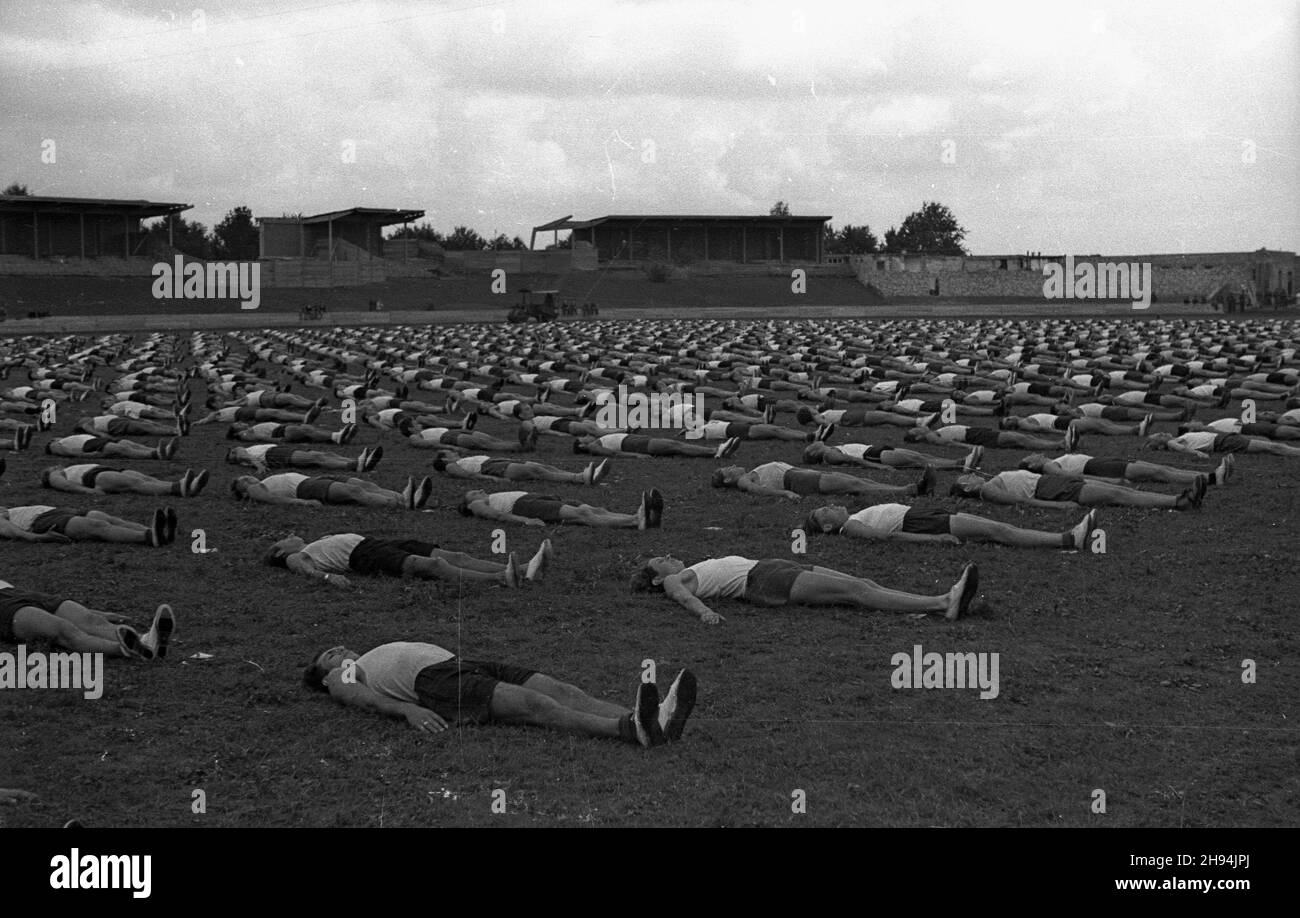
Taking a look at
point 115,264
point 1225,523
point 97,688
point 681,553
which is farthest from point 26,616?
point 115,264

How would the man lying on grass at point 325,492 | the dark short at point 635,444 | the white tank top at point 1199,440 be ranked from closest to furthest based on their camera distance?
the man lying on grass at point 325,492 → the white tank top at point 1199,440 → the dark short at point 635,444

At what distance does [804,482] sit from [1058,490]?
8.86ft

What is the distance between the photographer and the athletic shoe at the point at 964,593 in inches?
359

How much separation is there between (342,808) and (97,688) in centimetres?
268

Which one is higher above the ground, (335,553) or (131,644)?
(335,553)

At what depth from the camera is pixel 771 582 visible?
9.77 m

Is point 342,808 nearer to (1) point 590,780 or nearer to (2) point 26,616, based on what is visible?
(1) point 590,780

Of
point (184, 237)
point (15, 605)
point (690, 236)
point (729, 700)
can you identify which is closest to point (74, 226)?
point (184, 237)

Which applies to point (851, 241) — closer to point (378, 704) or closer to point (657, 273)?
point (657, 273)

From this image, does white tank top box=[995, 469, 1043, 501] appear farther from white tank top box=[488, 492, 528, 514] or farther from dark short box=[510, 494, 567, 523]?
white tank top box=[488, 492, 528, 514]

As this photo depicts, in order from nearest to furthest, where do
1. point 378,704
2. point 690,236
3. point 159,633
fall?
point 378,704 < point 159,633 < point 690,236

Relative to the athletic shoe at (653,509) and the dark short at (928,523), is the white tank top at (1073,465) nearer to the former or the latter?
the dark short at (928,523)

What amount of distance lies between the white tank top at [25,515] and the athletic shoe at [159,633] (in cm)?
449

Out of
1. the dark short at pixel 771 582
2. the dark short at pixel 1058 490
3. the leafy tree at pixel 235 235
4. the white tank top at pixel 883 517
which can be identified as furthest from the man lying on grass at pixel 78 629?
the leafy tree at pixel 235 235
